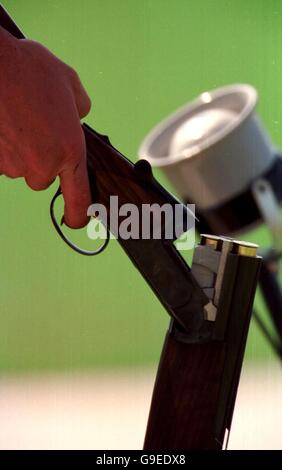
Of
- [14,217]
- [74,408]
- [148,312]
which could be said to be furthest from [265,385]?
[14,217]

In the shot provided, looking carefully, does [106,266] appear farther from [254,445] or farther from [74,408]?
[254,445]

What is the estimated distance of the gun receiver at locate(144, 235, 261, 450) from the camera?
3.14 ft

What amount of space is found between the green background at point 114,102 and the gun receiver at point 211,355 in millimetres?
891

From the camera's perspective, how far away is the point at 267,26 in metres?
1.82

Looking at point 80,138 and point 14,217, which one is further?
point 14,217

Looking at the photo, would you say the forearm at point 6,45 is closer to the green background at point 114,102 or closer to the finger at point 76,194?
the finger at point 76,194

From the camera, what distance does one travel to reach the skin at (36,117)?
0.83 meters

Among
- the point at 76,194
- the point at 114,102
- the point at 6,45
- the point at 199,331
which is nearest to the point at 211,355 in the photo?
the point at 199,331

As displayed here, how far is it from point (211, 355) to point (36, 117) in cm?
35

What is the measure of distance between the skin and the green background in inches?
37.4

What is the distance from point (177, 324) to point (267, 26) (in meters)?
1.06

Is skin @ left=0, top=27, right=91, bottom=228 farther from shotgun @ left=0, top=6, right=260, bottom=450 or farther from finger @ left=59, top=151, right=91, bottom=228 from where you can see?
shotgun @ left=0, top=6, right=260, bottom=450

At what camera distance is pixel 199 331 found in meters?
0.96

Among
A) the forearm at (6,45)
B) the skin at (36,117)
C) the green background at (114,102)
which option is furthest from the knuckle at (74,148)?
the green background at (114,102)
